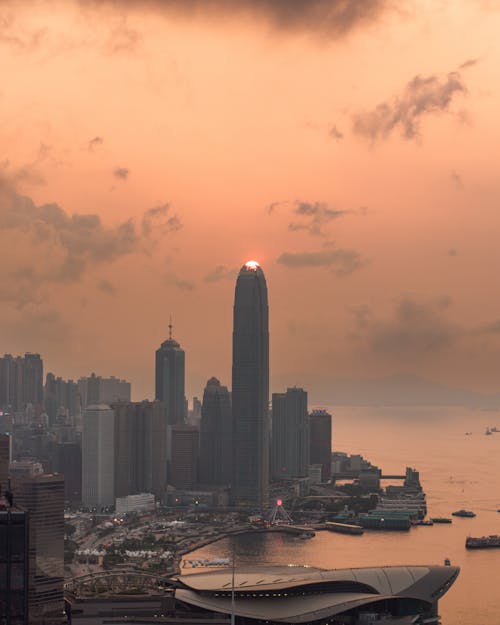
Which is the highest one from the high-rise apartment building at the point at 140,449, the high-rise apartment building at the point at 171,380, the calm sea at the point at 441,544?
the high-rise apartment building at the point at 171,380

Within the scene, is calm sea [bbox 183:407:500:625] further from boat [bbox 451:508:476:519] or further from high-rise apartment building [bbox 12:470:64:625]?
high-rise apartment building [bbox 12:470:64:625]

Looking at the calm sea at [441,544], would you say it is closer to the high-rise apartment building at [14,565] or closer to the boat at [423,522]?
the boat at [423,522]

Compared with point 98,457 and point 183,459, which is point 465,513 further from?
point 98,457

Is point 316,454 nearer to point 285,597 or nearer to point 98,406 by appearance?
point 98,406

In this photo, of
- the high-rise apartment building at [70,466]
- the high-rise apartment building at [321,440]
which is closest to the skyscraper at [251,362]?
the high-rise apartment building at [70,466]

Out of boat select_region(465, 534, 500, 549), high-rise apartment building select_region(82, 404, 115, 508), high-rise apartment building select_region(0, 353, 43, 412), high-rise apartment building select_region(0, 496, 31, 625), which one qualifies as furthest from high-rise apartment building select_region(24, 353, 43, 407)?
high-rise apartment building select_region(0, 496, 31, 625)

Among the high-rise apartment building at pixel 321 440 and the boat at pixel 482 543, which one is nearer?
the boat at pixel 482 543

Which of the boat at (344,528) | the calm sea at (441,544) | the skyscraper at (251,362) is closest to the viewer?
the calm sea at (441,544)
